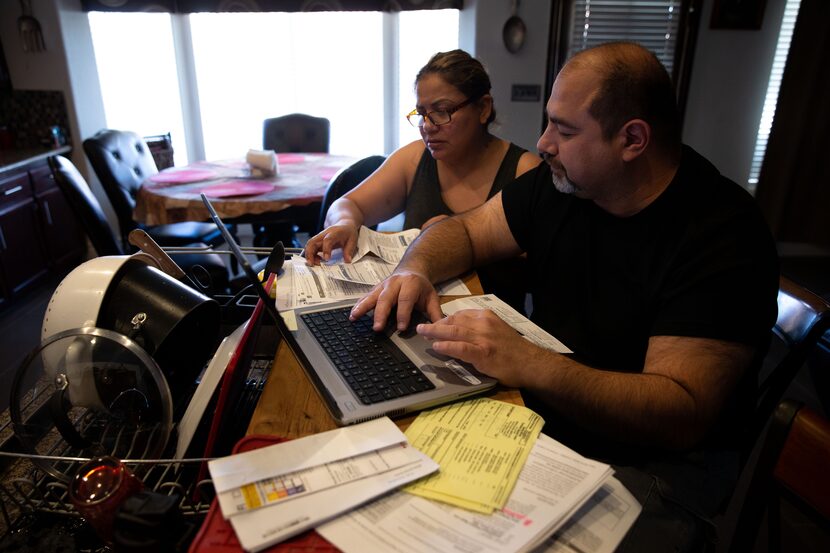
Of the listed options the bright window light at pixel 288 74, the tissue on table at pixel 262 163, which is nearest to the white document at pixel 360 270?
the tissue on table at pixel 262 163

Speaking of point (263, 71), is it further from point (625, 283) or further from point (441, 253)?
point (625, 283)

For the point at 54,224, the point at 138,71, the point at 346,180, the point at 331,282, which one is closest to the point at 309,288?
the point at 331,282

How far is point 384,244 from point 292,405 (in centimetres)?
78

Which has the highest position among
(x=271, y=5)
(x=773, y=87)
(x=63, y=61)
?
(x=271, y=5)

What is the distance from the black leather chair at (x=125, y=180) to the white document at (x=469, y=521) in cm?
254

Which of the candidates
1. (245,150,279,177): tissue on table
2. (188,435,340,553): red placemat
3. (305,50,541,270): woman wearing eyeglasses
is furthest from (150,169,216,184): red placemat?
(188,435,340,553): red placemat

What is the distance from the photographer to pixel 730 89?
→ 381 centimetres

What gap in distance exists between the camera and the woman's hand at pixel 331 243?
1.36 metres

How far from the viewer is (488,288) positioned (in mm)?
1475

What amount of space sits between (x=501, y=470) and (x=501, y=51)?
11.7 ft

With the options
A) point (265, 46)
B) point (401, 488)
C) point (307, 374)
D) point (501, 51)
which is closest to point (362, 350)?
point (307, 374)

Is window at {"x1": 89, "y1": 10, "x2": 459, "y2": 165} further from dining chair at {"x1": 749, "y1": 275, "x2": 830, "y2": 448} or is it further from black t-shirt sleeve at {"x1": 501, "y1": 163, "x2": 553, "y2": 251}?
dining chair at {"x1": 749, "y1": 275, "x2": 830, "y2": 448}

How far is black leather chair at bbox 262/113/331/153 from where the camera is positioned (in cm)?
387

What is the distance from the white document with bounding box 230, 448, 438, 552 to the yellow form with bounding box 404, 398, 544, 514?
2cm
